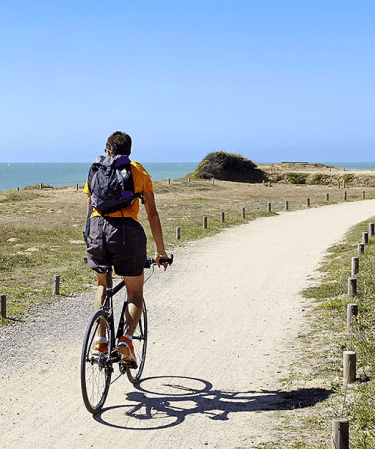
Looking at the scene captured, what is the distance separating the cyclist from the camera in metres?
4.77

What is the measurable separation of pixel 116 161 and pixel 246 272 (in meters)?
9.85

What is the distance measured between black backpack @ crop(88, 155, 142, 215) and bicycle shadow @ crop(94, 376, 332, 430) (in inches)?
85.5

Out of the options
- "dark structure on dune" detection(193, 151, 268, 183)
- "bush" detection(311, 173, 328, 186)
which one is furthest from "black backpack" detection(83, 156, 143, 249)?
"dark structure on dune" detection(193, 151, 268, 183)

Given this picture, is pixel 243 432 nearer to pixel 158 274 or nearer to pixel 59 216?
pixel 158 274

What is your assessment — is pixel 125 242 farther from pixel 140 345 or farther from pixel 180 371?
pixel 180 371

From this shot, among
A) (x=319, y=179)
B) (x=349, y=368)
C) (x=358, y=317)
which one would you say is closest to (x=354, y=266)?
(x=358, y=317)

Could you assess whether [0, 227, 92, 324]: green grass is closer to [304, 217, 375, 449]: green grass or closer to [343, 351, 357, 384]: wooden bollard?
[304, 217, 375, 449]: green grass

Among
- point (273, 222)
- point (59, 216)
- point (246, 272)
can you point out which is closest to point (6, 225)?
point (59, 216)

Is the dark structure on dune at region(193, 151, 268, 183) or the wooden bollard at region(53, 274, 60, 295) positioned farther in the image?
the dark structure on dune at region(193, 151, 268, 183)

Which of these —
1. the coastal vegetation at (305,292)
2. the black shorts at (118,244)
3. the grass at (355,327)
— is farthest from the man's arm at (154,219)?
the grass at (355,327)

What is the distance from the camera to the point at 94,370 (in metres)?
5.12

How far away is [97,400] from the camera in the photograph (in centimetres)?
529

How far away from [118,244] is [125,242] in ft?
0.22

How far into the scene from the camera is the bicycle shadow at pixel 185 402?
521 centimetres
